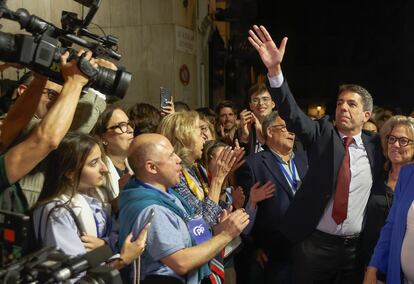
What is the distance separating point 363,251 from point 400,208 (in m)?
0.96

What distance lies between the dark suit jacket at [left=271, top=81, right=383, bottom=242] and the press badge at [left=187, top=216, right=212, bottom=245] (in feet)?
3.70

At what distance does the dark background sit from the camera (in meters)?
15.1

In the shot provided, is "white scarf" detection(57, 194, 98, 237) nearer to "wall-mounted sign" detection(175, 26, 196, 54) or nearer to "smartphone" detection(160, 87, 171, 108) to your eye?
"smartphone" detection(160, 87, 171, 108)

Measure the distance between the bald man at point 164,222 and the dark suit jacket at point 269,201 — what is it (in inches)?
49.0

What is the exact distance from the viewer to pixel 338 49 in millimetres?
20266

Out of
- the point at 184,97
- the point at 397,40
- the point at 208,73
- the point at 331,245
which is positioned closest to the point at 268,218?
the point at 331,245

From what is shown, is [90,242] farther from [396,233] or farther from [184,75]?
[184,75]

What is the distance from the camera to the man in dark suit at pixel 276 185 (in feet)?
13.5

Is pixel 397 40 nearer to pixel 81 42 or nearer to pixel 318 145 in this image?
pixel 318 145

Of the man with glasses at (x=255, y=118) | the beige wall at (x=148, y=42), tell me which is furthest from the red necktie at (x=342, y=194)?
the beige wall at (x=148, y=42)

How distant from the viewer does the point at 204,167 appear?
409 cm

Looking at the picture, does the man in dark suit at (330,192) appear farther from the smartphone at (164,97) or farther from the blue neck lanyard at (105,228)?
the blue neck lanyard at (105,228)

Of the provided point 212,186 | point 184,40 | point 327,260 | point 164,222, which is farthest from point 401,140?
point 184,40

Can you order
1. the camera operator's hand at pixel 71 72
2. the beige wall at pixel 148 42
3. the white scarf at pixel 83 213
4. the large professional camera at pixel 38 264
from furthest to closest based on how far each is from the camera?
the beige wall at pixel 148 42, the white scarf at pixel 83 213, the camera operator's hand at pixel 71 72, the large professional camera at pixel 38 264
